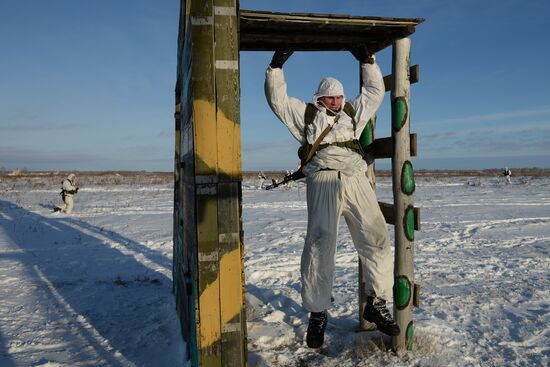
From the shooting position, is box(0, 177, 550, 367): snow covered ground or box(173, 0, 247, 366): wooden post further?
box(0, 177, 550, 367): snow covered ground

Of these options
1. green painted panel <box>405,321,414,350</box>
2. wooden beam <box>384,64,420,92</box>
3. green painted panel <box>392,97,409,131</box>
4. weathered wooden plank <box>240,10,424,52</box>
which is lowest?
green painted panel <box>405,321,414,350</box>

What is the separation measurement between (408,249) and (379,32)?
1816 mm

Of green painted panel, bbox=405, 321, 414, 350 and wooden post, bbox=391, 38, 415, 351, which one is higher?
wooden post, bbox=391, 38, 415, 351

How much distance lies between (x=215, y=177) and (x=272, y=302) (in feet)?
9.06

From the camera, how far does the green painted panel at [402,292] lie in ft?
10.6

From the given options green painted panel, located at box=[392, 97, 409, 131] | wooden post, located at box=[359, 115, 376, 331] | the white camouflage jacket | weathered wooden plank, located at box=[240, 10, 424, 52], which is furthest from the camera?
wooden post, located at box=[359, 115, 376, 331]

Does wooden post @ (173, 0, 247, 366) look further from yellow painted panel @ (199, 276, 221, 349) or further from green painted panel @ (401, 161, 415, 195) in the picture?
green painted panel @ (401, 161, 415, 195)

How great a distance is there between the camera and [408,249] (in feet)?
10.6

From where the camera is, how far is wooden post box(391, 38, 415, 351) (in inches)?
126

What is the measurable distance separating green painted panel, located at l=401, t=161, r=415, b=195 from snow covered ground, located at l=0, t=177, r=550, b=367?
1.32 meters

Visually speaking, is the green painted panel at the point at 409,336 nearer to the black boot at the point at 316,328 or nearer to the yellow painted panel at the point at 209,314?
the black boot at the point at 316,328

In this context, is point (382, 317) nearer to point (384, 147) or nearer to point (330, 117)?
point (384, 147)

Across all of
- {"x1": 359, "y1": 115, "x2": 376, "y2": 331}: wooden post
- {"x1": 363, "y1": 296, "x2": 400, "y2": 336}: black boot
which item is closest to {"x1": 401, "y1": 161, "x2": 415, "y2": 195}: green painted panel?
{"x1": 359, "y1": 115, "x2": 376, "y2": 331}: wooden post

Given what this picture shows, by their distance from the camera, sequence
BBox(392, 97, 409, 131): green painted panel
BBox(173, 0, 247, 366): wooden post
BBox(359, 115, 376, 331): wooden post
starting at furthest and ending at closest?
1. BBox(359, 115, 376, 331): wooden post
2. BBox(392, 97, 409, 131): green painted panel
3. BBox(173, 0, 247, 366): wooden post
